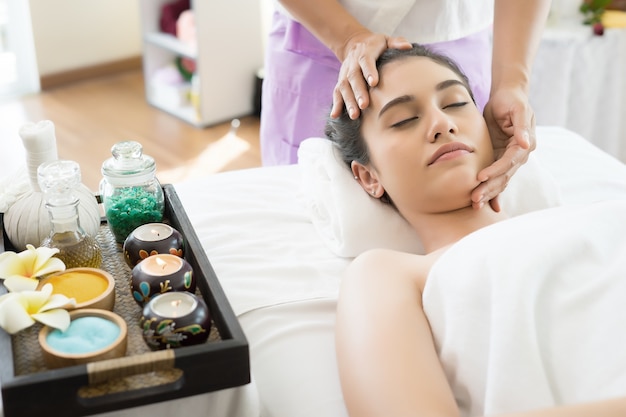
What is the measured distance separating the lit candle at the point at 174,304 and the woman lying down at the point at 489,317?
0.25 metres

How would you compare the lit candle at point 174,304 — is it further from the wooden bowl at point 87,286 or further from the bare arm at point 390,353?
the bare arm at point 390,353

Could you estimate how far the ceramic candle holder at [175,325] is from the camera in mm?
1072

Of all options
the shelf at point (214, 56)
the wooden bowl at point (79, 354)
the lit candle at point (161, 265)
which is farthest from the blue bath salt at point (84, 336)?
the shelf at point (214, 56)

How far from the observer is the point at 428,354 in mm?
1171

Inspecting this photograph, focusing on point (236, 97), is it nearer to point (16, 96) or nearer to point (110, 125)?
point (110, 125)

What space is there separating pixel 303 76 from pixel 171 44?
2042mm

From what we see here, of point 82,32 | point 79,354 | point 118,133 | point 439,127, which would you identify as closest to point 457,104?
point 439,127

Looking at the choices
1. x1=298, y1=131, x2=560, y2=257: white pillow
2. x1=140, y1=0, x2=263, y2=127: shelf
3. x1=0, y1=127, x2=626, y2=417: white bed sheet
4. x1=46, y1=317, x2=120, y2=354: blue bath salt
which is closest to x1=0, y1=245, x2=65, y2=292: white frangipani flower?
x1=46, y1=317, x2=120, y2=354: blue bath salt

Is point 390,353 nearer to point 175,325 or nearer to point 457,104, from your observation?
point 175,325

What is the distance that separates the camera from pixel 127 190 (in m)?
1.39

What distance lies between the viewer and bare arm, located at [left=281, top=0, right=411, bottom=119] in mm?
1529

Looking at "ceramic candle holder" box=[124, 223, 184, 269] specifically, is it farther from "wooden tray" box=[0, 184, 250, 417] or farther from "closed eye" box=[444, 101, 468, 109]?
"closed eye" box=[444, 101, 468, 109]

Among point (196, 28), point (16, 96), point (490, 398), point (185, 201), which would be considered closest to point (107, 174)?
point (185, 201)

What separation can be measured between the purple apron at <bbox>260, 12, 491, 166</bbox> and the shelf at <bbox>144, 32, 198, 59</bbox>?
→ 68.9 inches
